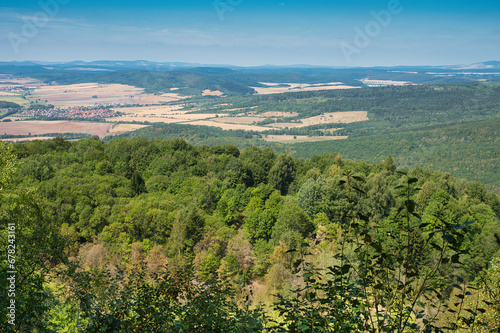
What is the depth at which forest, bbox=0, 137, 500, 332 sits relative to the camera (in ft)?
13.2

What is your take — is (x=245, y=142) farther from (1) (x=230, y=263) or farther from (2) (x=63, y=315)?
(2) (x=63, y=315)

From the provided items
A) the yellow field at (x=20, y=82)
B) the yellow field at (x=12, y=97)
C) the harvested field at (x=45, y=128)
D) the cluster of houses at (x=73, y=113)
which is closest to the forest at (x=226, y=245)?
the harvested field at (x=45, y=128)

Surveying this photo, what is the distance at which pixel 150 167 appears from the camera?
4997 centimetres

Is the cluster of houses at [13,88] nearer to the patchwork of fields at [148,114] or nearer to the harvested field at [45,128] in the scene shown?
the patchwork of fields at [148,114]

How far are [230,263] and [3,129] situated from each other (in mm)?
76428

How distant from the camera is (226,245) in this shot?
30.7 metres

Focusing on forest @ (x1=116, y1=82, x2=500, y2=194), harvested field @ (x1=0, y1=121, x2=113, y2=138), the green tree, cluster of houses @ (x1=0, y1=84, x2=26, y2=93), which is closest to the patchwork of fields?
harvested field @ (x1=0, y1=121, x2=113, y2=138)

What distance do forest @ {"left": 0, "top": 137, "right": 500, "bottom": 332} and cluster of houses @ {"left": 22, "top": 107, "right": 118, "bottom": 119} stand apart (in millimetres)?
74424

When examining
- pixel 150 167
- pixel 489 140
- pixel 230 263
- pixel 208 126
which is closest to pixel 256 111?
pixel 208 126

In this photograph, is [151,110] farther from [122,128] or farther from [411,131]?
[411,131]

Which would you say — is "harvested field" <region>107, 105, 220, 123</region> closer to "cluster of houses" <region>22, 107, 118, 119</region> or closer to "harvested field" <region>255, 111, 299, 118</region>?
"cluster of houses" <region>22, 107, 118, 119</region>

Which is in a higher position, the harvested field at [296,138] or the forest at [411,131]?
the forest at [411,131]

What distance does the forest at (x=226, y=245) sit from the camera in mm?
4012

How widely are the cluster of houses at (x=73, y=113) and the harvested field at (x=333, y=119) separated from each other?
238 feet
